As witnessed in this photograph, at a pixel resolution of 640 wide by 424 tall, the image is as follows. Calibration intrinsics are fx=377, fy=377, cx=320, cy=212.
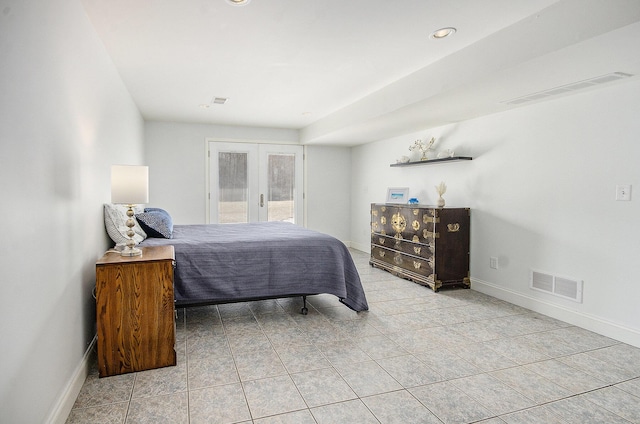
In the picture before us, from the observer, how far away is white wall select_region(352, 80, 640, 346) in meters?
2.96

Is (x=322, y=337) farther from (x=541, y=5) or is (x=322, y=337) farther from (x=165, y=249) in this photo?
(x=541, y=5)

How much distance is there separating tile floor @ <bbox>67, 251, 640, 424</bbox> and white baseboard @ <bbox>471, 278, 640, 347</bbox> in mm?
99

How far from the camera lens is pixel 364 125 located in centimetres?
498

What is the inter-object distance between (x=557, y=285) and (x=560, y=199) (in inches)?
31.1

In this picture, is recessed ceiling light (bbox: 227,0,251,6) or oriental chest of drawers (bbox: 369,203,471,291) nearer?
recessed ceiling light (bbox: 227,0,251,6)

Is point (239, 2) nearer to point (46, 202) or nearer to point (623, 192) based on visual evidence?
point (46, 202)

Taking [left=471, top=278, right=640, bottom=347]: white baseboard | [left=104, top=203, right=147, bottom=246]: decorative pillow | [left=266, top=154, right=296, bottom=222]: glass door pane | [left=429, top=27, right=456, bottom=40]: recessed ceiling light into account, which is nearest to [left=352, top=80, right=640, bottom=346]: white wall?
[left=471, top=278, right=640, bottom=347]: white baseboard

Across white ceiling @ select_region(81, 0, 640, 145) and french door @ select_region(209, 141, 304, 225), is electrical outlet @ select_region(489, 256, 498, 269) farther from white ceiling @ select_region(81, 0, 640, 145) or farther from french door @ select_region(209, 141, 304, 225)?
french door @ select_region(209, 141, 304, 225)

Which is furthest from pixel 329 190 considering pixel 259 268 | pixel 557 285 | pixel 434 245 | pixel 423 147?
pixel 557 285

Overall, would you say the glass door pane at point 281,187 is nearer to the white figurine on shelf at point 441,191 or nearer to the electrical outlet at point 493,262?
the white figurine on shelf at point 441,191

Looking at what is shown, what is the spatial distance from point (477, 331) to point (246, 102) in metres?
3.77

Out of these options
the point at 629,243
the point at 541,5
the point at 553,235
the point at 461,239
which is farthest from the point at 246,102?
the point at 629,243

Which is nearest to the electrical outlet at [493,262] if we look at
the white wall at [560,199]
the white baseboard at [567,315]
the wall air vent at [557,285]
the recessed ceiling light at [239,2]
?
the white wall at [560,199]

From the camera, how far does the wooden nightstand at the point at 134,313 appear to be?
2311mm
